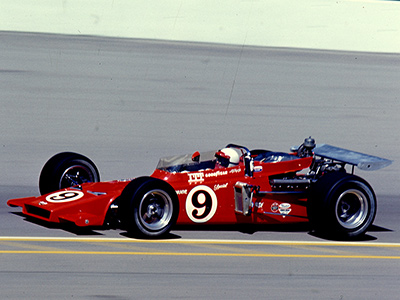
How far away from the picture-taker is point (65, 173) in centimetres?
980

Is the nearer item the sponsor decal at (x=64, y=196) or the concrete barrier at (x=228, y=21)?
the sponsor decal at (x=64, y=196)

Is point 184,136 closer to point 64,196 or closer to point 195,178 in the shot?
point 195,178

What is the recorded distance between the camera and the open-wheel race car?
28.0ft

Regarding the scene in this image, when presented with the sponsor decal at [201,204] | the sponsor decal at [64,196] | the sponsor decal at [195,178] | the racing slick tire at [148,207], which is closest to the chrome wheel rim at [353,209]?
the sponsor decal at [201,204]

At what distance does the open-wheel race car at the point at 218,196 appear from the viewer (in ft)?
28.0

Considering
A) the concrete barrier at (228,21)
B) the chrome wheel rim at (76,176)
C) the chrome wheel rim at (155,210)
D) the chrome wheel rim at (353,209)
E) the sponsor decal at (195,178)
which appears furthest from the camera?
the concrete barrier at (228,21)

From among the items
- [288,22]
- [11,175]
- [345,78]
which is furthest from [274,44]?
[11,175]

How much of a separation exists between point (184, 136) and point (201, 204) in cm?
608

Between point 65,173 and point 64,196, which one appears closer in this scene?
point 64,196

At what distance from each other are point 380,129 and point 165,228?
8.44m

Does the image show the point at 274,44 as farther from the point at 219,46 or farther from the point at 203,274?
the point at 203,274

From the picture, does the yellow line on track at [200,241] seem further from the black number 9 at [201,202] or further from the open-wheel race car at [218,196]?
the black number 9 at [201,202]

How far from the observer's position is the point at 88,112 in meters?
15.7

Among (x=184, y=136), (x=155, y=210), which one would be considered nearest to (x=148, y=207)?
(x=155, y=210)
